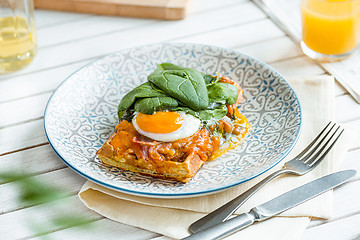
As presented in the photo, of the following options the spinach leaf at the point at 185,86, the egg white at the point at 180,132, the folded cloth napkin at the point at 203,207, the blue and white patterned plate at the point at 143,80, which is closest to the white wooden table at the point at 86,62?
the folded cloth napkin at the point at 203,207

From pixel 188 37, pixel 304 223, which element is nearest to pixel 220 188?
pixel 304 223

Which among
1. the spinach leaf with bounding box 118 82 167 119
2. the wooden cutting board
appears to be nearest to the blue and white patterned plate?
the spinach leaf with bounding box 118 82 167 119

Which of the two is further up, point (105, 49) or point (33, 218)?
point (105, 49)

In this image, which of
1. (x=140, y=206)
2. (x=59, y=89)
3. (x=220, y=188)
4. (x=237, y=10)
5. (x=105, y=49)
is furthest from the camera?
(x=237, y=10)

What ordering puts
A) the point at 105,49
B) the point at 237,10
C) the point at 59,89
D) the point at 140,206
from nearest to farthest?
the point at 140,206 < the point at 59,89 < the point at 105,49 < the point at 237,10

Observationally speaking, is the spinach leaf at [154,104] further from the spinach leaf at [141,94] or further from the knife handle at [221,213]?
the knife handle at [221,213]

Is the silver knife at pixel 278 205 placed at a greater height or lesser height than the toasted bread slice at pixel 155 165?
lesser

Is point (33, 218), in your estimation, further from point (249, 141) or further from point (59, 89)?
point (249, 141)
